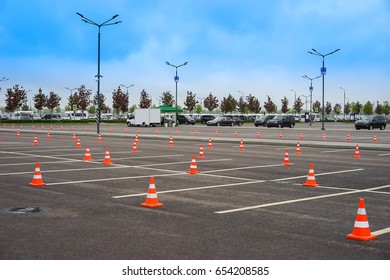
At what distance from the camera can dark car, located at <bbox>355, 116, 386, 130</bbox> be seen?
60250 mm

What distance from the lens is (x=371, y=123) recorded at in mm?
60375

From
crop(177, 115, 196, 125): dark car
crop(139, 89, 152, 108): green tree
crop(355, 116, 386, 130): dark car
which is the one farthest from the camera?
crop(139, 89, 152, 108): green tree

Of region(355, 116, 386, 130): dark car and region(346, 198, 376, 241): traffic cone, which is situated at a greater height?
region(355, 116, 386, 130): dark car

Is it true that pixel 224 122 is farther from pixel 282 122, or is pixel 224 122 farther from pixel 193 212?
pixel 193 212

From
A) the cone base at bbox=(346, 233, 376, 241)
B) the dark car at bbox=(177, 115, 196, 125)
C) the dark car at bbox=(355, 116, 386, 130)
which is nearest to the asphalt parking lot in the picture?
the cone base at bbox=(346, 233, 376, 241)

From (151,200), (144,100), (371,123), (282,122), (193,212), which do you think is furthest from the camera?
(144,100)

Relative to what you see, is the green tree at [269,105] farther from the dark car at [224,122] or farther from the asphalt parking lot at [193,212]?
the asphalt parking lot at [193,212]

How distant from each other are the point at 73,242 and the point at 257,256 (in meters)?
2.61

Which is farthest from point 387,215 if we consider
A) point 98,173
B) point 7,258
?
point 98,173

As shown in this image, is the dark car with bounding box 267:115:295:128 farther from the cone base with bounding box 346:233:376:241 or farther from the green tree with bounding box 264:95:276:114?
the green tree with bounding box 264:95:276:114

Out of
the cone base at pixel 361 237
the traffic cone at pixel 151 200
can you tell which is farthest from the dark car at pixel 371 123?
the cone base at pixel 361 237

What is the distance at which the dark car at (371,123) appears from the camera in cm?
6025

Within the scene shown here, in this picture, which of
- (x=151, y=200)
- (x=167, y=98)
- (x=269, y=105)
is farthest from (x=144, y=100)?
(x=151, y=200)

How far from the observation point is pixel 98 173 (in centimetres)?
1589
